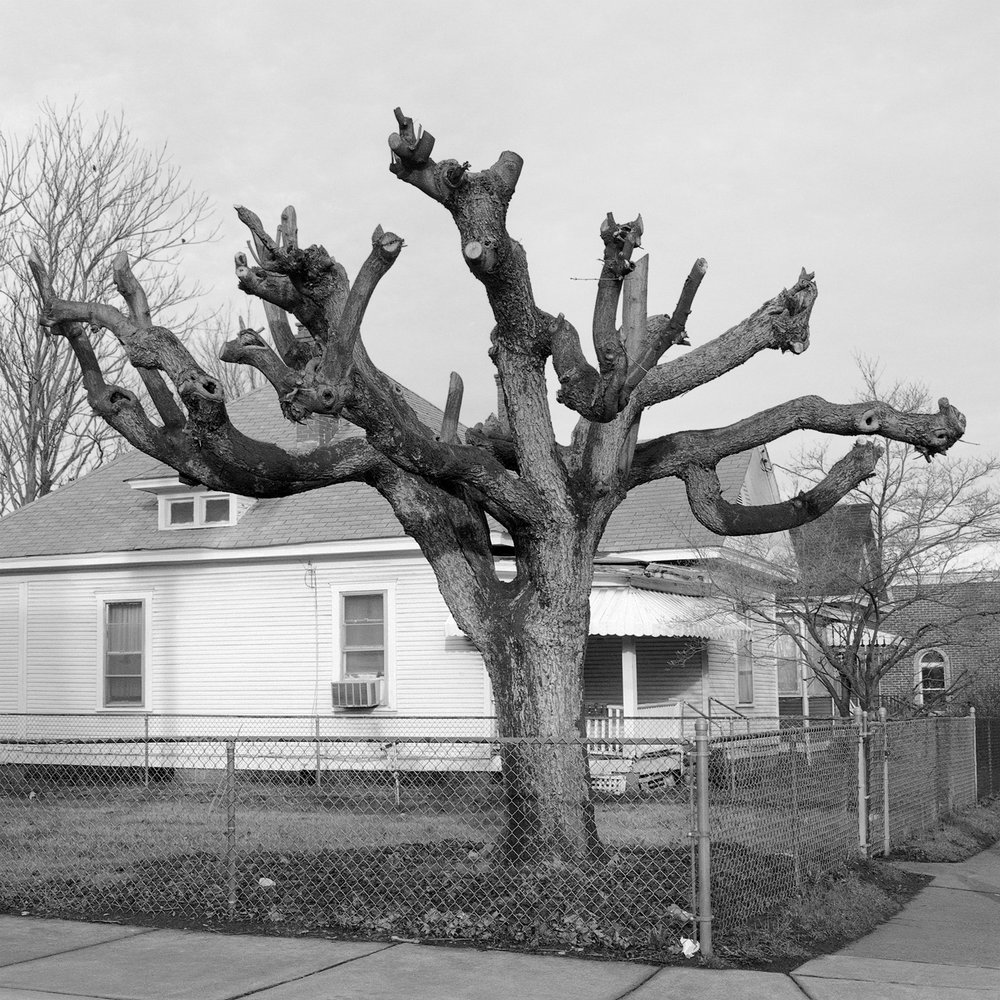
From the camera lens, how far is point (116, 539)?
20.8 m

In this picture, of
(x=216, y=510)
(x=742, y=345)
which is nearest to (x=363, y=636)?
(x=216, y=510)

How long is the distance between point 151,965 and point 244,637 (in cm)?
1306

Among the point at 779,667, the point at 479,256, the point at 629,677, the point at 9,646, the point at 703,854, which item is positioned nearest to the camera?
the point at 703,854

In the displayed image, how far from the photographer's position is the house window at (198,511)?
20438mm

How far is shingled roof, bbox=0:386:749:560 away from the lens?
1961 cm

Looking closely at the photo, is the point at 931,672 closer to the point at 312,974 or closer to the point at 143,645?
the point at 143,645

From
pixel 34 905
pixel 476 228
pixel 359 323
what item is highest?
pixel 476 228

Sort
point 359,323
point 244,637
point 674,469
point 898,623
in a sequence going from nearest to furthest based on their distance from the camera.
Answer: point 359,323, point 674,469, point 244,637, point 898,623

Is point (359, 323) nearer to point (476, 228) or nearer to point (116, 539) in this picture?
point (476, 228)

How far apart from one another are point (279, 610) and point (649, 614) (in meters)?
6.00

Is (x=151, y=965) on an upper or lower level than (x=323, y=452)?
lower

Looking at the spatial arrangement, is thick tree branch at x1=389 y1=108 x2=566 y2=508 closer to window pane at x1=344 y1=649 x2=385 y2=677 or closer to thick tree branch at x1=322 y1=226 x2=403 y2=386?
thick tree branch at x1=322 y1=226 x2=403 y2=386

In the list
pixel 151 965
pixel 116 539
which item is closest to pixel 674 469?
pixel 151 965

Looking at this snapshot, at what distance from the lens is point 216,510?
2058 cm
